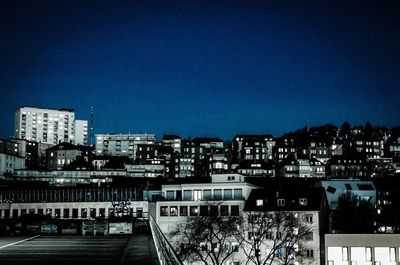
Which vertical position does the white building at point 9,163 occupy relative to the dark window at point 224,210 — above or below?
above

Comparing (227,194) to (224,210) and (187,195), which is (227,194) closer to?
(224,210)

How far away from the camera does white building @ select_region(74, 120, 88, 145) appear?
183000mm

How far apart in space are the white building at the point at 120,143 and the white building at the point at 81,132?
27.6m

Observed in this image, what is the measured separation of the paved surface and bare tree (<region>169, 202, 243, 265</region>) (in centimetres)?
2448

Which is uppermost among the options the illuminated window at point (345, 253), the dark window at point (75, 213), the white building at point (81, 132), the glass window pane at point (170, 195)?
the white building at point (81, 132)

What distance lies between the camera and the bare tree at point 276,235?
4454 cm

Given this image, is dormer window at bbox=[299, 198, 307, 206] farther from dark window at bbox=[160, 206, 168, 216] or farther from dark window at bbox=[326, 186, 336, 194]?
dark window at bbox=[326, 186, 336, 194]

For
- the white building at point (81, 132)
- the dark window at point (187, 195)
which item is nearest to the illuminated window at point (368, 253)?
the dark window at point (187, 195)

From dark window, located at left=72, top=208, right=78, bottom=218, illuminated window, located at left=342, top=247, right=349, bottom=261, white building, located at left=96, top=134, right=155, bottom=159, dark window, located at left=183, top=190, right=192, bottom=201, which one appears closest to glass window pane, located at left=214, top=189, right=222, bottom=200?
dark window, located at left=183, top=190, right=192, bottom=201

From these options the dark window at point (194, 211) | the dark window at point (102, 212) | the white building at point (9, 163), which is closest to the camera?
the dark window at point (194, 211)

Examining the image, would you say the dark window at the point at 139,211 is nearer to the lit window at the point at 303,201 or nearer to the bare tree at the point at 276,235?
the bare tree at the point at 276,235

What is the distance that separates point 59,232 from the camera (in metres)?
26.7

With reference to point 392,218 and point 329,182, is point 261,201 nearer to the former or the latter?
point 329,182

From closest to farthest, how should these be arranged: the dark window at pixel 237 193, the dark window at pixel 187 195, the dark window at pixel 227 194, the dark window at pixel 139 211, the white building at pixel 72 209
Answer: the dark window at pixel 237 193
the dark window at pixel 227 194
the dark window at pixel 187 195
the dark window at pixel 139 211
the white building at pixel 72 209
